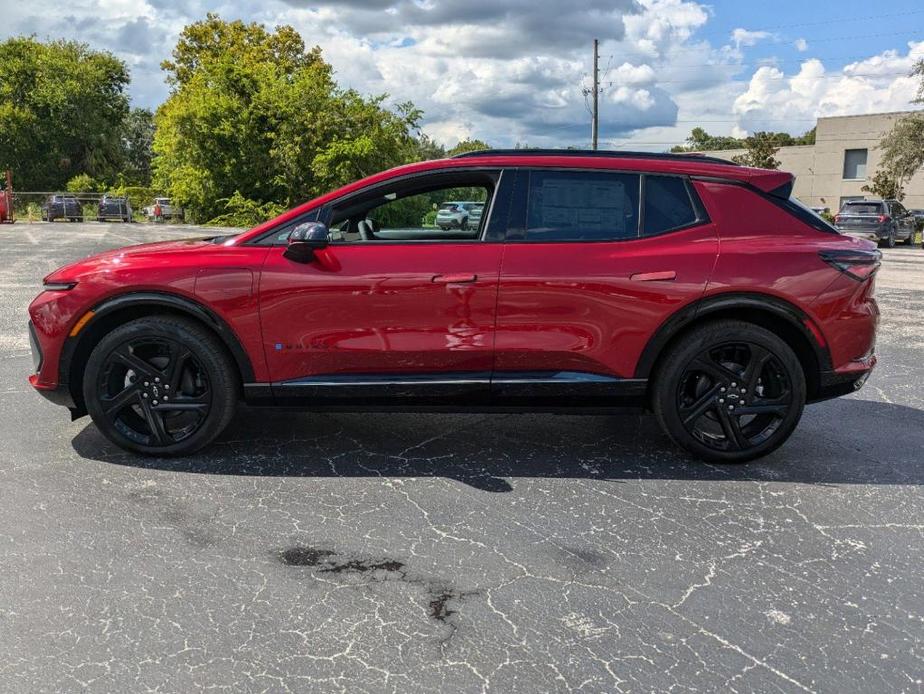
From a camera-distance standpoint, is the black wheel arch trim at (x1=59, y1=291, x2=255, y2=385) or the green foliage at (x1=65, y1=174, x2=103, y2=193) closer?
the black wheel arch trim at (x1=59, y1=291, x2=255, y2=385)

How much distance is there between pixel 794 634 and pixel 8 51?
68.5 meters

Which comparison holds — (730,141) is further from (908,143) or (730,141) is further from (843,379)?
(843,379)

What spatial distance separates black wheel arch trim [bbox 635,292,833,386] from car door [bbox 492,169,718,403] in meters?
0.05

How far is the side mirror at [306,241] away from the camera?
3.87 meters

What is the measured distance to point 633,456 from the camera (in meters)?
4.37

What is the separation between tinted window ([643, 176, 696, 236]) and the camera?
409 centimetres

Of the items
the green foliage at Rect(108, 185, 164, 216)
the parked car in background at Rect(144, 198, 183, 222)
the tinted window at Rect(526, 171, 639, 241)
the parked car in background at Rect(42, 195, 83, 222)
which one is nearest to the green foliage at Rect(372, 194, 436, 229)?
the tinted window at Rect(526, 171, 639, 241)

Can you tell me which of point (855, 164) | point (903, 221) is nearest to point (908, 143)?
point (903, 221)

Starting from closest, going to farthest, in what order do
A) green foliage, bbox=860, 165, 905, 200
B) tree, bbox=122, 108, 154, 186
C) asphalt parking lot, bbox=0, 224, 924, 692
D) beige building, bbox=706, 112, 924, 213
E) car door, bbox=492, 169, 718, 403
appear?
asphalt parking lot, bbox=0, 224, 924, 692, car door, bbox=492, 169, 718, 403, green foliage, bbox=860, 165, 905, 200, beige building, bbox=706, 112, 924, 213, tree, bbox=122, 108, 154, 186

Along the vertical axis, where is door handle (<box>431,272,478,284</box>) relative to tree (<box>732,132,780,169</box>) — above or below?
below

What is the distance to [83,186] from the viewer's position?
51562 millimetres

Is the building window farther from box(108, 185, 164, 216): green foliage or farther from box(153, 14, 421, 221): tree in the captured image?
box(108, 185, 164, 216): green foliage

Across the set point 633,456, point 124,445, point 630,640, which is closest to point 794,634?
point 630,640

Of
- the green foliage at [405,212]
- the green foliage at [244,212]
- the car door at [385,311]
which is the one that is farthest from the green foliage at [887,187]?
the car door at [385,311]
